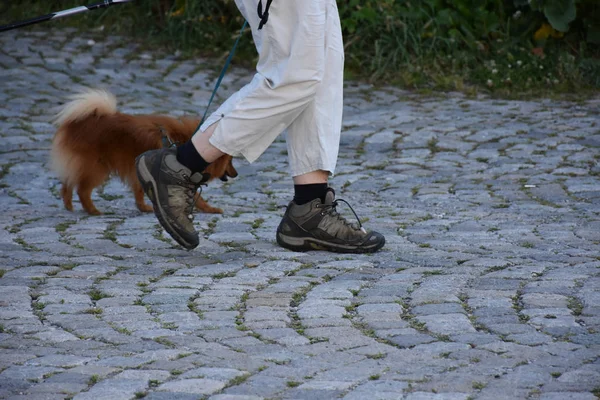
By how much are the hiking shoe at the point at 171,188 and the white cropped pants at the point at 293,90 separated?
0.21 m

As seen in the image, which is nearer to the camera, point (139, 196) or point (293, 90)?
point (293, 90)

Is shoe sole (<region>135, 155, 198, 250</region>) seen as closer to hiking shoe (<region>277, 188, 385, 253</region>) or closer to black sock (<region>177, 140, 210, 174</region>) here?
black sock (<region>177, 140, 210, 174</region>)

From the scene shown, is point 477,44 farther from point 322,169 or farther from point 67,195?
point 322,169

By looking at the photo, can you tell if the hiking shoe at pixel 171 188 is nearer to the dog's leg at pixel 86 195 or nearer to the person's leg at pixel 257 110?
the person's leg at pixel 257 110

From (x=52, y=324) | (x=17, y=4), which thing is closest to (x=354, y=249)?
(x=52, y=324)

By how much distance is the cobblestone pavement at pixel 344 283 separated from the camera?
261 centimetres

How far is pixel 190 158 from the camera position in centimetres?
398

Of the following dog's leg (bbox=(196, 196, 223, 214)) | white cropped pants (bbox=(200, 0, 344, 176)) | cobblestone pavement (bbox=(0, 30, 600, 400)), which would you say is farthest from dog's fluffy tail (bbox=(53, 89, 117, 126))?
white cropped pants (bbox=(200, 0, 344, 176))

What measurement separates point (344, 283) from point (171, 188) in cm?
86

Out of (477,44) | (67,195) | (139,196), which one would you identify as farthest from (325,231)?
(477,44)

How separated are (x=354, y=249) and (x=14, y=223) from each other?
1.76m

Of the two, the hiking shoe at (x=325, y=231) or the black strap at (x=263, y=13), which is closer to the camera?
the black strap at (x=263, y=13)

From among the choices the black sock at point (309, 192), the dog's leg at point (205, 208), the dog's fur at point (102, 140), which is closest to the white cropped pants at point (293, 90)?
the black sock at point (309, 192)

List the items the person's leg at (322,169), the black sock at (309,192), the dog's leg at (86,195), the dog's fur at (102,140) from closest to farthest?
the person's leg at (322,169) < the black sock at (309,192) < the dog's fur at (102,140) < the dog's leg at (86,195)
